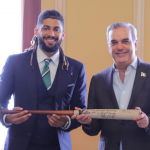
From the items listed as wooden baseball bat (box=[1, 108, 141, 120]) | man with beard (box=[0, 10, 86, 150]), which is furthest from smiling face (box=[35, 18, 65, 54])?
wooden baseball bat (box=[1, 108, 141, 120])

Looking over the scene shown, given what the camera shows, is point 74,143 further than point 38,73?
Yes

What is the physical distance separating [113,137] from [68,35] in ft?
4.79

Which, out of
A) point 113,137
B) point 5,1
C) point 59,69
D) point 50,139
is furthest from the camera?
point 5,1

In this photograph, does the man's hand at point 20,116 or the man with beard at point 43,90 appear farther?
the man with beard at point 43,90

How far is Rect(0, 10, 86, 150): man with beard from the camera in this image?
5.60ft

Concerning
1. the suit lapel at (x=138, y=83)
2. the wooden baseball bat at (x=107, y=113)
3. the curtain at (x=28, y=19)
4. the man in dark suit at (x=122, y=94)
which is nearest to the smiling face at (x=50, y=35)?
the man in dark suit at (x=122, y=94)

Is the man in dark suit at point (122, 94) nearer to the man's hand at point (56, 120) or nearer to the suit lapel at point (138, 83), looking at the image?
the suit lapel at point (138, 83)

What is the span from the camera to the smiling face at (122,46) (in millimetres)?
1646

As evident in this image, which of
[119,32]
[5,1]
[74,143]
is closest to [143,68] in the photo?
[119,32]

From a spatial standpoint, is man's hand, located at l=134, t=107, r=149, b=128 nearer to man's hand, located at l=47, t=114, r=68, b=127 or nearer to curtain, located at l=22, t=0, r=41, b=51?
man's hand, located at l=47, t=114, r=68, b=127

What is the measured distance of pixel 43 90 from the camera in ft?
5.73

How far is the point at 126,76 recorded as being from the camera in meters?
1.68

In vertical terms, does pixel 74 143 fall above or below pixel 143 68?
below

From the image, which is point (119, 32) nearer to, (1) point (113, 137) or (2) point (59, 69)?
(2) point (59, 69)
